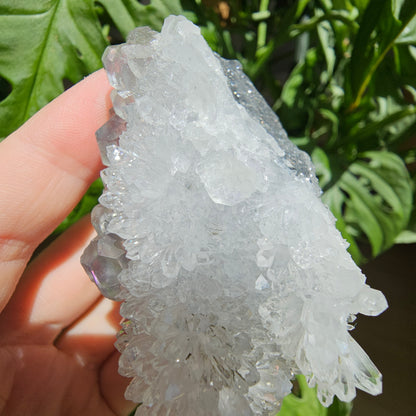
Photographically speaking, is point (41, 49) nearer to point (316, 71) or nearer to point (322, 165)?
point (322, 165)

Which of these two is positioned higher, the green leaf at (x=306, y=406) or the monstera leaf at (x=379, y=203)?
the monstera leaf at (x=379, y=203)

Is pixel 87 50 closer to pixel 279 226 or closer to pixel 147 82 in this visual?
pixel 147 82

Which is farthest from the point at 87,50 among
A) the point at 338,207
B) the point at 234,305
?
the point at 338,207

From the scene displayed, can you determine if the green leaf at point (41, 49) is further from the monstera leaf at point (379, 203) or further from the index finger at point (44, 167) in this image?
the monstera leaf at point (379, 203)

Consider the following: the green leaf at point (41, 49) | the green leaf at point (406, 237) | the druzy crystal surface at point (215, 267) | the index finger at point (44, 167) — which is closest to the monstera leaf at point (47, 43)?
the green leaf at point (41, 49)

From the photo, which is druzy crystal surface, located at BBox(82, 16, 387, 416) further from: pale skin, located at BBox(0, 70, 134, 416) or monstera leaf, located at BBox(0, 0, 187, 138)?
monstera leaf, located at BBox(0, 0, 187, 138)

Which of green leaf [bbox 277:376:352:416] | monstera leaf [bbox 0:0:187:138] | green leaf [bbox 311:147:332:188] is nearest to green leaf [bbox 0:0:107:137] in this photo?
monstera leaf [bbox 0:0:187:138]

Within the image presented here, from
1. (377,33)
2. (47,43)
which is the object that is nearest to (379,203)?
(377,33)
